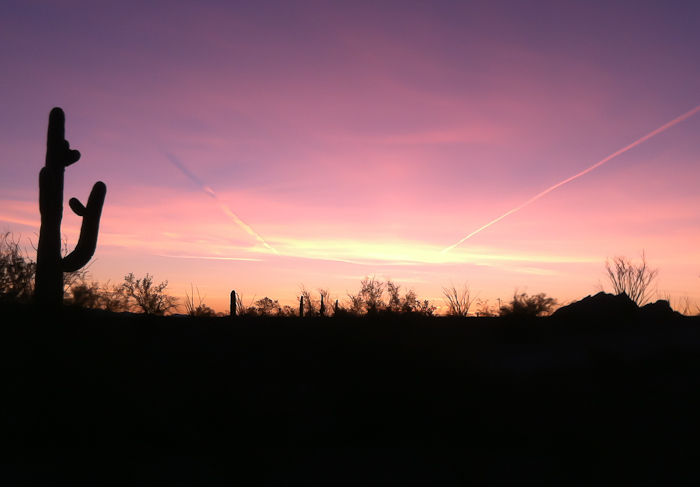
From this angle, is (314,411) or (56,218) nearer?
(314,411)

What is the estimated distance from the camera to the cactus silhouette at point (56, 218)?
1320cm

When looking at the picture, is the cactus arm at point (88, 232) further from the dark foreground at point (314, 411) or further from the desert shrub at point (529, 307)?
the desert shrub at point (529, 307)

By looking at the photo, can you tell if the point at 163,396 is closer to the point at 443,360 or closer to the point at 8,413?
the point at 8,413

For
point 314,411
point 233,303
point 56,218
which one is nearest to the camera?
point 314,411

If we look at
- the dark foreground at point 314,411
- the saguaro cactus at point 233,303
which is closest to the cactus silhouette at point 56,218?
the dark foreground at point 314,411

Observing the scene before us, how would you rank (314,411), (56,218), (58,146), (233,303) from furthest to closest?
→ (233,303), (58,146), (56,218), (314,411)

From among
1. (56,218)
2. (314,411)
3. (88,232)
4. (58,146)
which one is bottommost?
(314,411)

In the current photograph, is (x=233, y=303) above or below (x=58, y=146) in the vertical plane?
below

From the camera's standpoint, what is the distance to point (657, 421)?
9227 millimetres

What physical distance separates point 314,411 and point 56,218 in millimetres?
8942

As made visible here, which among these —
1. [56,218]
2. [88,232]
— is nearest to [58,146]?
[56,218]

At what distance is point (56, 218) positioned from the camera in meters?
13.7

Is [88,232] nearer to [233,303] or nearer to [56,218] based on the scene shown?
[56,218]

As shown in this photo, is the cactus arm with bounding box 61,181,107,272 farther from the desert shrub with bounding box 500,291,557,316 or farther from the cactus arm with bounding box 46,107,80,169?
the desert shrub with bounding box 500,291,557,316
